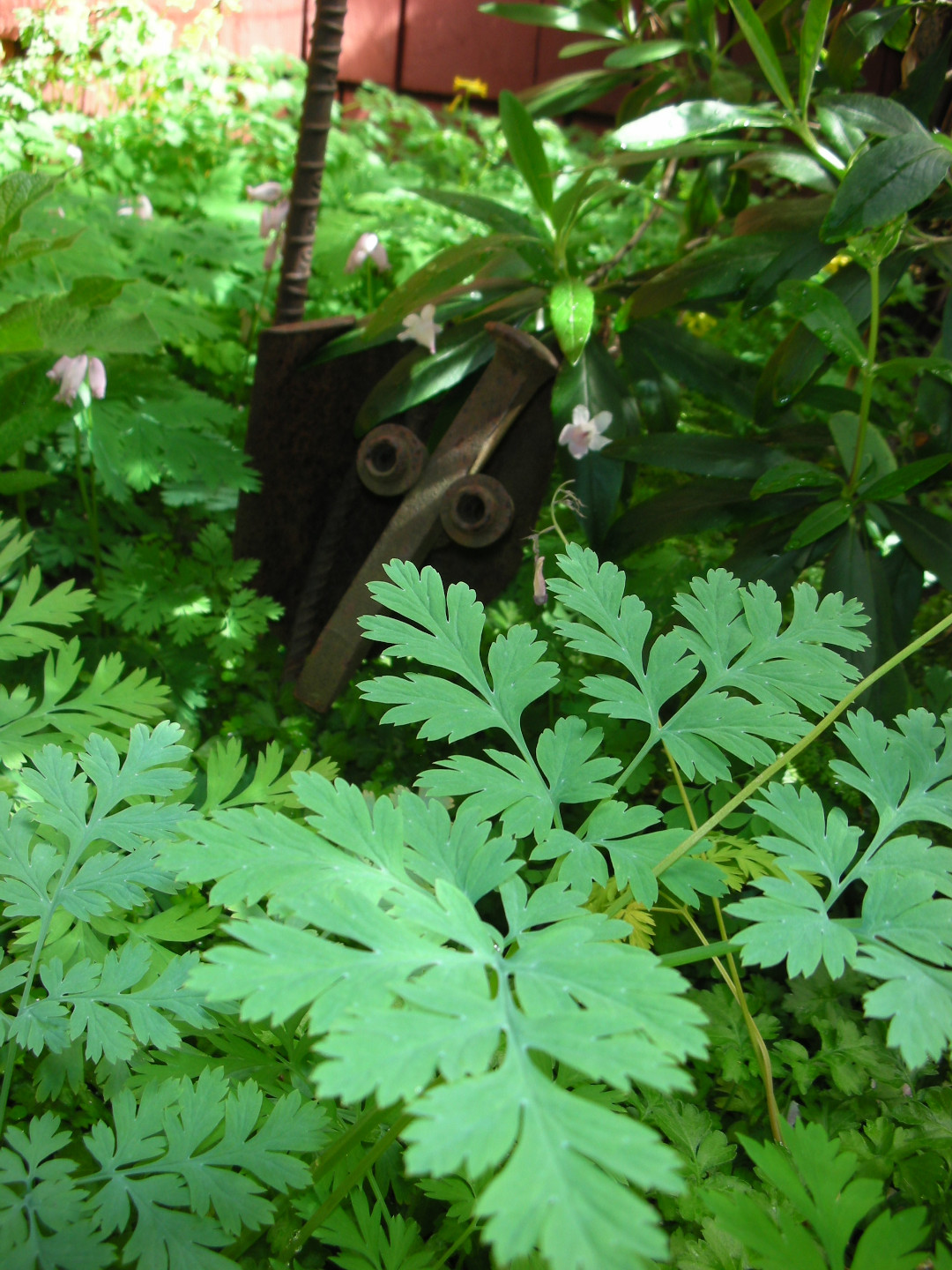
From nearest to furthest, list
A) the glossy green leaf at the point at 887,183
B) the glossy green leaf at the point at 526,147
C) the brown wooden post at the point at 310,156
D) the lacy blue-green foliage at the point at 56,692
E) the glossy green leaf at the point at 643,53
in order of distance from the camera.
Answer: the lacy blue-green foliage at the point at 56,692 → the glossy green leaf at the point at 887,183 → the glossy green leaf at the point at 526,147 → the brown wooden post at the point at 310,156 → the glossy green leaf at the point at 643,53

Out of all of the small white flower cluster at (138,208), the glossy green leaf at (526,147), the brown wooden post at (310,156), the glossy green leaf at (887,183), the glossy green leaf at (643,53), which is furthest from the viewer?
the small white flower cluster at (138,208)

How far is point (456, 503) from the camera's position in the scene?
138cm

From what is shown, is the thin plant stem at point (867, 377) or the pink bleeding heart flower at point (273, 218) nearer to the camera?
the thin plant stem at point (867, 377)

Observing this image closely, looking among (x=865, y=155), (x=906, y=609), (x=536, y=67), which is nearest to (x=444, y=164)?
(x=536, y=67)

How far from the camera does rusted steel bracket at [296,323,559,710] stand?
1.38m

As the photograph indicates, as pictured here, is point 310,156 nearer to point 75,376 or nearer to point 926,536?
point 75,376

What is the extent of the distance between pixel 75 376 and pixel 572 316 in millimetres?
775

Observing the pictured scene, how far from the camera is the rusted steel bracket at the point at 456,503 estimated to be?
4.51ft

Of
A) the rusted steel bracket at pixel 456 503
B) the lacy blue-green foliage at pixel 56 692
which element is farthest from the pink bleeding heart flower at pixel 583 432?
the lacy blue-green foliage at pixel 56 692

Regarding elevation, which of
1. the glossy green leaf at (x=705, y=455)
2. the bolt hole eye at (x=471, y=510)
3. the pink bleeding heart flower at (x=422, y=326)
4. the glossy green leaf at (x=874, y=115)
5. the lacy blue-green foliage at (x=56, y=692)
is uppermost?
the glossy green leaf at (x=874, y=115)

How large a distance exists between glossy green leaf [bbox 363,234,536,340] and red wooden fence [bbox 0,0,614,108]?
8.09ft

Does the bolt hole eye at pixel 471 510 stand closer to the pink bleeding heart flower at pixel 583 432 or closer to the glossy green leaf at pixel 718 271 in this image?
the pink bleeding heart flower at pixel 583 432

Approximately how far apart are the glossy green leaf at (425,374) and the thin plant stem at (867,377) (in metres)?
Answer: 0.63

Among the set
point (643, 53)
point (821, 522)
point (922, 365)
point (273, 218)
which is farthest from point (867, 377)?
point (273, 218)
